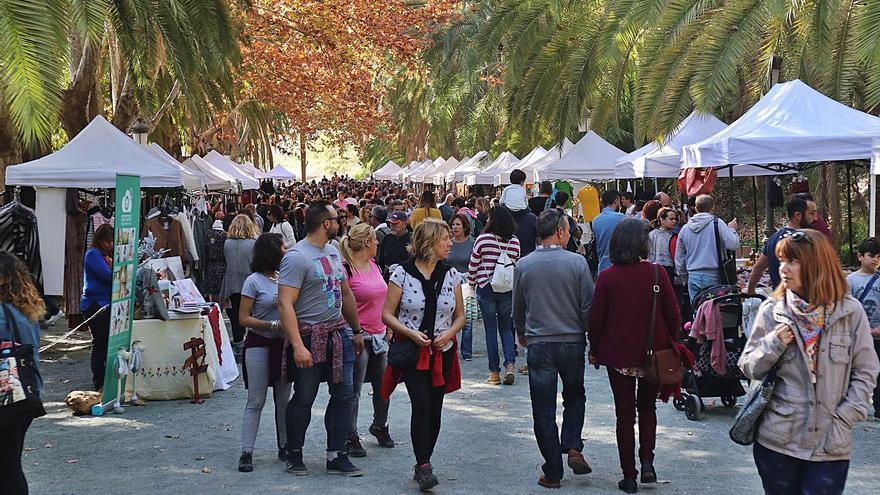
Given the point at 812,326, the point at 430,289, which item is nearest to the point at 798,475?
the point at 812,326

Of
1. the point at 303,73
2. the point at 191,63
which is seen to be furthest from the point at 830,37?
the point at 303,73

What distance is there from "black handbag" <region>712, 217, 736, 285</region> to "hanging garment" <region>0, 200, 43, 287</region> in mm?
7535

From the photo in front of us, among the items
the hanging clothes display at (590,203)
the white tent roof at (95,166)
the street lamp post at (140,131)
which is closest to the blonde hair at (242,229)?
the white tent roof at (95,166)

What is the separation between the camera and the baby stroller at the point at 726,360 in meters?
8.34

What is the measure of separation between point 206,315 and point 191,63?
3.34 metres

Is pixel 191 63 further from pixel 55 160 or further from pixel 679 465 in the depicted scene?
pixel 679 465

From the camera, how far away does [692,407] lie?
8.47 metres

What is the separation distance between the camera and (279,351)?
→ 23.6 ft

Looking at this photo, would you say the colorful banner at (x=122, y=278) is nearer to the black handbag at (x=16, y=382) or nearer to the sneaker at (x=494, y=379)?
the sneaker at (x=494, y=379)

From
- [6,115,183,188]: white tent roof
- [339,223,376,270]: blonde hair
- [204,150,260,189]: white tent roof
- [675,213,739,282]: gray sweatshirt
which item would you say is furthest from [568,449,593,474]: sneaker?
[204,150,260,189]: white tent roof

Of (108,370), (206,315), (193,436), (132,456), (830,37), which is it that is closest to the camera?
(132,456)

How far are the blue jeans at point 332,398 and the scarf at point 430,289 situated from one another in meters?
0.64

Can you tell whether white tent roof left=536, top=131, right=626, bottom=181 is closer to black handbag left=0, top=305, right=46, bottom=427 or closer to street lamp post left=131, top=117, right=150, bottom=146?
street lamp post left=131, top=117, right=150, bottom=146

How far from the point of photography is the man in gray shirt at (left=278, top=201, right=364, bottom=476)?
667 cm
